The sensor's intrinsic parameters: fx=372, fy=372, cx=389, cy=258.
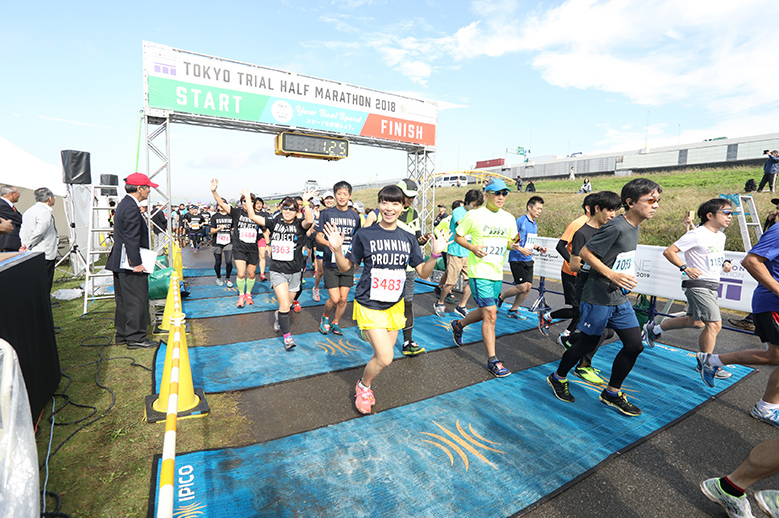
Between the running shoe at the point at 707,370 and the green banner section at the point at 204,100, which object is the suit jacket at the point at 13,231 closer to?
the green banner section at the point at 204,100

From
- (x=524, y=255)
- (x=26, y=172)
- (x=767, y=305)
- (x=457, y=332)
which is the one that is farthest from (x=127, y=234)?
(x=26, y=172)

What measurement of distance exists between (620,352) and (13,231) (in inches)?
381

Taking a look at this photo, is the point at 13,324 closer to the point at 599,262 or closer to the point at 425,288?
the point at 599,262

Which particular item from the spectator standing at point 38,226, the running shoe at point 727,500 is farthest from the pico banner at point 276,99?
the running shoe at point 727,500

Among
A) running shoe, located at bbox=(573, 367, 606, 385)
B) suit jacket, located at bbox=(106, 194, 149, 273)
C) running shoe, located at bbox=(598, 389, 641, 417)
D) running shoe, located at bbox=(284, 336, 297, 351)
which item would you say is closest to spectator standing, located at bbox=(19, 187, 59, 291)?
suit jacket, located at bbox=(106, 194, 149, 273)

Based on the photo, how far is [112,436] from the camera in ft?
10.8

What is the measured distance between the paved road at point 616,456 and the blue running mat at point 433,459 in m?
0.13

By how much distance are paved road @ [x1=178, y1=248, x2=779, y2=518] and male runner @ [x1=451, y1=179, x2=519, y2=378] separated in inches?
21.1

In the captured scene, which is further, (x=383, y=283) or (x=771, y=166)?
(x=771, y=166)

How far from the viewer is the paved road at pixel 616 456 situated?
2.61 m

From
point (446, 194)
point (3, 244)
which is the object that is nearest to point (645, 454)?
point (3, 244)

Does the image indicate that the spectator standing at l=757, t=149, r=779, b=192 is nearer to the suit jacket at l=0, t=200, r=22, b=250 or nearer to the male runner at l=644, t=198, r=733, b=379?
the male runner at l=644, t=198, r=733, b=379

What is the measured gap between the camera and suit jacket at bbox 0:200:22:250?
6.54 meters

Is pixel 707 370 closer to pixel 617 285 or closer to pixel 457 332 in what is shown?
pixel 617 285
